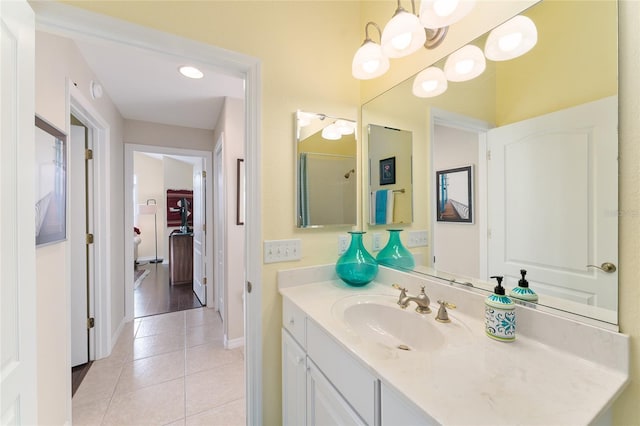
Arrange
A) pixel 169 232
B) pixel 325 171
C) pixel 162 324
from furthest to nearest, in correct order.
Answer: pixel 169 232 → pixel 162 324 → pixel 325 171

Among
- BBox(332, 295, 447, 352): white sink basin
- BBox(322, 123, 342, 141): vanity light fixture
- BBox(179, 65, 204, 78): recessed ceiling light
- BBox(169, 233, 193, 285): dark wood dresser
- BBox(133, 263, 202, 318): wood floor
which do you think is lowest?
BBox(133, 263, 202, 318): wood floor

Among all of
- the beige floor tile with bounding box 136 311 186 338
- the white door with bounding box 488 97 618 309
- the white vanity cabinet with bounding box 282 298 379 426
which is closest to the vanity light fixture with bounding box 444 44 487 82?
the white door with bounding box 488 97 618 309

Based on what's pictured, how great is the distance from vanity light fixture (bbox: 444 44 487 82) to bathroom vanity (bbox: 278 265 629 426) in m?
0.90

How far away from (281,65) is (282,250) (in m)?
0.99

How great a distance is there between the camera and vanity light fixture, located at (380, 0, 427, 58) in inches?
43.6

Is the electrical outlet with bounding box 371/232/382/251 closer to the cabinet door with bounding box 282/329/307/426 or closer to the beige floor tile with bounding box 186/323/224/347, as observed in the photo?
the cabinet door with bounding box 282/329/307/426

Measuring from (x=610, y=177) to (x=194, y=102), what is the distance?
9.79ft

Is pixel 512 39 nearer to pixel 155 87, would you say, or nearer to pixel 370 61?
pixel 370 61

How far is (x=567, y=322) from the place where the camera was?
2.48ft

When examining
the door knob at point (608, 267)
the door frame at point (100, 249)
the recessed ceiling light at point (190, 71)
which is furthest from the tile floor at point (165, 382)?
the recessed ceiling light at point (190, 71)

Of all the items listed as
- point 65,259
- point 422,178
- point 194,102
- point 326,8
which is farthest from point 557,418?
point 194,102

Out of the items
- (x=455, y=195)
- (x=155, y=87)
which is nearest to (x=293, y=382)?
(x=455, y=195)

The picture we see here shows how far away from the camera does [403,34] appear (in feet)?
3.73

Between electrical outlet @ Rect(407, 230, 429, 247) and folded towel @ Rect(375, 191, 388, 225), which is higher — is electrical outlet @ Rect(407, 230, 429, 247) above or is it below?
below
